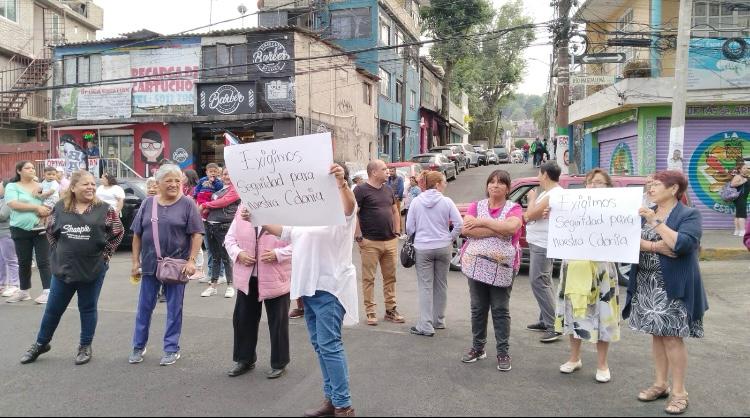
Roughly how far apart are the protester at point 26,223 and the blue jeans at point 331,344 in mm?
5182

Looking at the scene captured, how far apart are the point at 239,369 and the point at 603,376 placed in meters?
2.97

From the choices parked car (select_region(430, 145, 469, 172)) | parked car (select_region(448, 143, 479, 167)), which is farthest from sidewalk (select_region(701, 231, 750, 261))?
parked car (select_region(448, 143, 479, 167))

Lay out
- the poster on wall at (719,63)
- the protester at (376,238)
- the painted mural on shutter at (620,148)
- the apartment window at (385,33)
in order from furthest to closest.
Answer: the apartment window at (385,33) → the painted mural on shutter at (620,148) → the poster on wall at (719,63) → the protester at (376,238)

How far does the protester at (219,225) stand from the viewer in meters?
8.31

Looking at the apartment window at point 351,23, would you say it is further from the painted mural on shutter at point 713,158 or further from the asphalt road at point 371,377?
the asphalt road at point 371,377

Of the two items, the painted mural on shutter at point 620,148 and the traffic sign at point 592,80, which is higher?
the traffic sign at point 592,80

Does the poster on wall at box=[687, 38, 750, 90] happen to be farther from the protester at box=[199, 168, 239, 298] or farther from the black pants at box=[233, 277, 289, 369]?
the black pants at box=[233, 277, 289, 369]

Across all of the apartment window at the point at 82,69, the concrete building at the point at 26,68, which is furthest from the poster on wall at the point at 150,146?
the concrete building at the point at 26,68

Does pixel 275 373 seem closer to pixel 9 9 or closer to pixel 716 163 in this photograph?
pixel 716 163

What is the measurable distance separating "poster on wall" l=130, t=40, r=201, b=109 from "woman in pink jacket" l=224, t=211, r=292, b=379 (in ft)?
65.2

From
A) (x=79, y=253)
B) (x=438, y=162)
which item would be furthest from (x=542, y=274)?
(x=438, y=162)

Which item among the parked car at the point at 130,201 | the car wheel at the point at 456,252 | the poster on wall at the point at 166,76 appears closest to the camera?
the car wheel at the point at 456,252

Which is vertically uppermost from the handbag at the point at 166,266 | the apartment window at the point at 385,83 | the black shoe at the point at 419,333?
the apartment window at the point at 385,83

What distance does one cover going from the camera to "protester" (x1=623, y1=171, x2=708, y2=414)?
4133 mm
